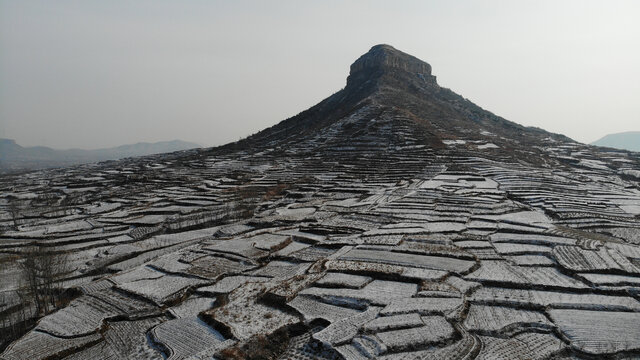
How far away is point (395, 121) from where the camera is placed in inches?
1631

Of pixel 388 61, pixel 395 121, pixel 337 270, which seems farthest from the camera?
pixel 388 61

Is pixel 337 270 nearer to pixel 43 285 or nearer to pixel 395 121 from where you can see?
pixel 43 285

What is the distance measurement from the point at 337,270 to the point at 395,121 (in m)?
35.4

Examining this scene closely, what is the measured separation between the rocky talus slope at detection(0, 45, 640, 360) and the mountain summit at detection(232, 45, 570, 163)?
14.5m

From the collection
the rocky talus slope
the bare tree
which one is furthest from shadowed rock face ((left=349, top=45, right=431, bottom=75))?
the bare tree

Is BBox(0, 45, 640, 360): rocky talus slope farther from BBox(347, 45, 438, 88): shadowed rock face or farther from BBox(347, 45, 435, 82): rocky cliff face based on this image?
BBox(347, 45, 435, 82): rocky cliff face

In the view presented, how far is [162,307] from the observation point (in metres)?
6.89

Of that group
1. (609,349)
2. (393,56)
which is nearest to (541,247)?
(609,349)

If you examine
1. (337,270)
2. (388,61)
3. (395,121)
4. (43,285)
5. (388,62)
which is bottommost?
(43,285)

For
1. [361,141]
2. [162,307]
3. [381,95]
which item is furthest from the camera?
[381,95]

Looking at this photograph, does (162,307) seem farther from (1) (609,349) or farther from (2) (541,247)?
(2) (541,247)

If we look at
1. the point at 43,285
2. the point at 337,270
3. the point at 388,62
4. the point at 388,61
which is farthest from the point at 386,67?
the point at 43,285

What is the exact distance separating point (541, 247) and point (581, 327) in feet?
14.1

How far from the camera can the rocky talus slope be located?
5.45m
